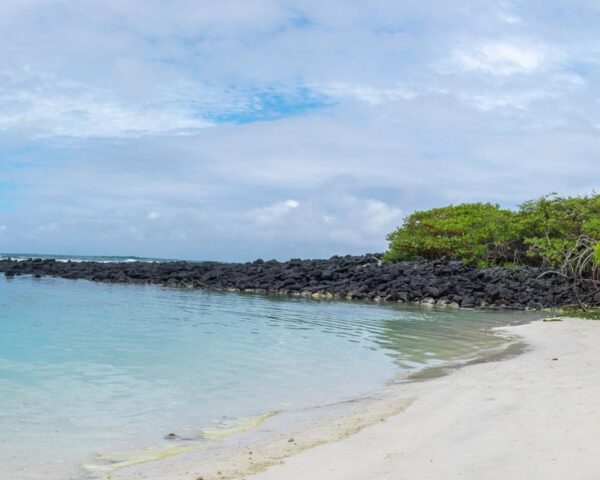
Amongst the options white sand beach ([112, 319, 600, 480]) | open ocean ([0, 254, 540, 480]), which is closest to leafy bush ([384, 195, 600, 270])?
open ocean ([0, 254, 540, 480])

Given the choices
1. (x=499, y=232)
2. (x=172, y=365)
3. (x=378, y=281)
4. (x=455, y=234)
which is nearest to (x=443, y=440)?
(x=172, y=365)

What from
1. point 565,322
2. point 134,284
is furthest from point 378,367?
point 134,284

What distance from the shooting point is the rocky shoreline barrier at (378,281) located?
23.6 m

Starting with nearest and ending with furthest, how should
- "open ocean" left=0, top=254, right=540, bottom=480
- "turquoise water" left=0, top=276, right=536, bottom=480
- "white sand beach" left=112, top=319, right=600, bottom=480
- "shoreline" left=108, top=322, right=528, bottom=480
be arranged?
"white sand beach" left=112, top=319, right=600, bottom=480
"shoreline" left=108, top=322, right=528, bottom=480
"open ocean" left=0, top=254, right=540, bottom=480
"turquoise water" left=0, top=276, right=536, bottom=480

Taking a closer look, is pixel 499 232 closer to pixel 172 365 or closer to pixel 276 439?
pixel 172 365

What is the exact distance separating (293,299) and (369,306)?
385 centimetres

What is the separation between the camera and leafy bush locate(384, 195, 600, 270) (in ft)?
91.4

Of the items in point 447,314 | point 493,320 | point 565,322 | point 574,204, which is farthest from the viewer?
point 574,204

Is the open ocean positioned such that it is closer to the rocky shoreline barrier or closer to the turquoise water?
the turquoise water

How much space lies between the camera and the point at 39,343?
1205 cm

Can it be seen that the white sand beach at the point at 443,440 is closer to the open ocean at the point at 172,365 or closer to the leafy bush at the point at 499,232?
the open ocean at the point at 172,365

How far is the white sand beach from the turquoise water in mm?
917

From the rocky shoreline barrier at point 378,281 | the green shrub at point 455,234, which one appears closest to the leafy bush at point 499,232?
the green shrub at point 455,234

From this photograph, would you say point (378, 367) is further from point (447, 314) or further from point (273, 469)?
point (447, 314)
